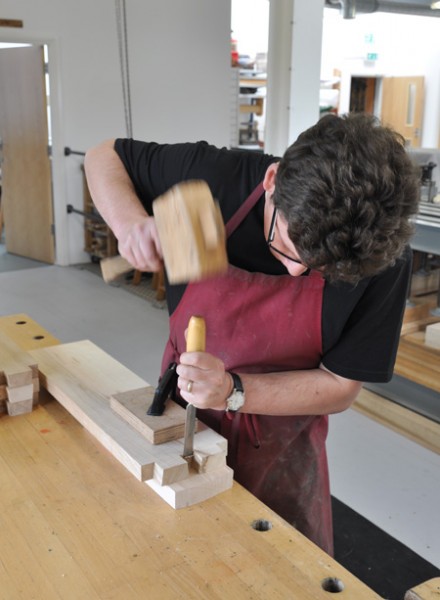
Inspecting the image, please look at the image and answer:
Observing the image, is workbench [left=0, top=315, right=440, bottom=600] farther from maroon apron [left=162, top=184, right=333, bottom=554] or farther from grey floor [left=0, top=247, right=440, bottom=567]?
grey floor [left=0, top=247, right=440, bottom=567]

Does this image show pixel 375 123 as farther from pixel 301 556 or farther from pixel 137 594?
pixel 137 594

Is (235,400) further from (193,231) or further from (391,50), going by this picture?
(391,50)

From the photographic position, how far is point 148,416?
132cm

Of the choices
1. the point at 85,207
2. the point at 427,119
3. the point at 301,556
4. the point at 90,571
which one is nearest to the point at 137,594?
the point at 90,571

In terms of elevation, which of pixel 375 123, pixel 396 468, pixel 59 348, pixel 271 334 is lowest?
pixel 396 468

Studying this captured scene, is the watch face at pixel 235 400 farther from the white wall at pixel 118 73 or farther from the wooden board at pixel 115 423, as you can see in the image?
the white wall at pixel 118 73

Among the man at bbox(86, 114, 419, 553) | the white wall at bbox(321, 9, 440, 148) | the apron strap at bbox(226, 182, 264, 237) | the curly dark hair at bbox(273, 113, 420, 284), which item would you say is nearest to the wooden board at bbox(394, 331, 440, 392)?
the man at bbox(86, 114, 419, 553)

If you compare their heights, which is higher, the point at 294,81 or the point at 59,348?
the point at 294,81

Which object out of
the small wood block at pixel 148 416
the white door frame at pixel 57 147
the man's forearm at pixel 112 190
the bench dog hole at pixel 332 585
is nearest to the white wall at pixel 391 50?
the white door frame at pixel 57 147

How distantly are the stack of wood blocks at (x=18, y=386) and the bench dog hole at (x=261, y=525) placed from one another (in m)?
0.66

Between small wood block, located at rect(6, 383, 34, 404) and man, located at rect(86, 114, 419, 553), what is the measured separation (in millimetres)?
342

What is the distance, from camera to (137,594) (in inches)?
38.3

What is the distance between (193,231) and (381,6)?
6.26m

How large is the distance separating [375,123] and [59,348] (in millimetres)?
1089
